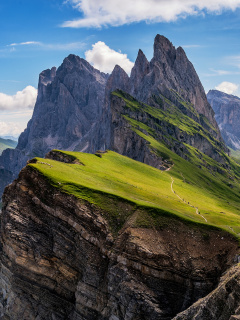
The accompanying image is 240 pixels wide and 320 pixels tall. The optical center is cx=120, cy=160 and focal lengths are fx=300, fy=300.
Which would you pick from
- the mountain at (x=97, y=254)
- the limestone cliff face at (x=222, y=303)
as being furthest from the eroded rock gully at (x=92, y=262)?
the limestone cliff face at (x=222, y=303)

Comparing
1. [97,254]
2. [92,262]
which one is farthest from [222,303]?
[92,262]

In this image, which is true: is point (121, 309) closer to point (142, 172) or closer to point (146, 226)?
point (146, 226)

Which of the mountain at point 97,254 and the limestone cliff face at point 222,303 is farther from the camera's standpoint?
the mountain at point 97,254

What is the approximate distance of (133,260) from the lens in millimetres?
→ 44250

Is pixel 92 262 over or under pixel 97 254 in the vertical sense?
under

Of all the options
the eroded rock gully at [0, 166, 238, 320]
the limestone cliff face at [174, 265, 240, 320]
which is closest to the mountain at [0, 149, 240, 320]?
the eroded rock gully at [0, 166, 238, 320]

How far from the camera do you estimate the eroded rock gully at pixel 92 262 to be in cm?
4253

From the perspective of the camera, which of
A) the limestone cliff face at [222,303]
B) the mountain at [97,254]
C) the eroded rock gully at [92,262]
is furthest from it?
the mountain at [97,254]

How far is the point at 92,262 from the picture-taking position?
4625 cm

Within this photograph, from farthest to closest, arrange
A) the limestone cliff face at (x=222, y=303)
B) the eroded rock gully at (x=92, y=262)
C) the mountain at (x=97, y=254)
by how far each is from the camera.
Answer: the mountain at (x=97, y=254) < the eroded rock gully at (x=92, y=262) < the limestone cliff face at (x=222, y=303)

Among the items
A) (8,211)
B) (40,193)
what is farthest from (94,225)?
(8,211)

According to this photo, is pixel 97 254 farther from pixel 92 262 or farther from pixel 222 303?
pixel 222 303

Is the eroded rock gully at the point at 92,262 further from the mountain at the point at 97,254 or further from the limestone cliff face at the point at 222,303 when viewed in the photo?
the limestone cliff face at the point at 222,303

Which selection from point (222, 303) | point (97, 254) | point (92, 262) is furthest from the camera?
point (97, 254)
